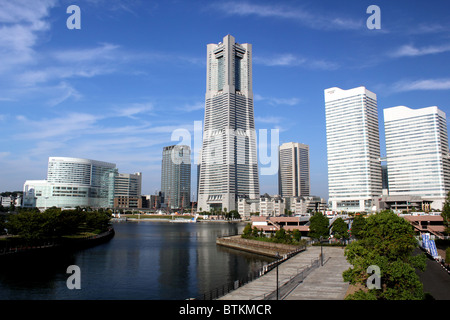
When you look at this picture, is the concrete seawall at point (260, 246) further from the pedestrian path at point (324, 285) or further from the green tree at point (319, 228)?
the pedestrian path at point (324, 285)

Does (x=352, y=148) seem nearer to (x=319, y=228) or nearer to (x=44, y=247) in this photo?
(x=319, y=228)

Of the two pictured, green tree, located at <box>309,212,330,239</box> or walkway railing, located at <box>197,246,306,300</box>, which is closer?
walkway railing, located at <box>197,246,306,300</box>

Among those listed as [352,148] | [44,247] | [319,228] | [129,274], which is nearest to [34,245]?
[44,247]

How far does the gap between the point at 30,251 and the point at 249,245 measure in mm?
44868

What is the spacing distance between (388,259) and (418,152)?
155 meters

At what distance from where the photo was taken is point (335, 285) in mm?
33031

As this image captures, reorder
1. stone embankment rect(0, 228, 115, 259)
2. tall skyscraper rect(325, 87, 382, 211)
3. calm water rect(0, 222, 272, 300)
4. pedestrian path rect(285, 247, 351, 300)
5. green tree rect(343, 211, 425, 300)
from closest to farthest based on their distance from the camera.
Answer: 1. green tree rect(343, 211, 425, 300)
2. pedestrian path rect(285, 247, 351, 300)
3. calm water rect(0, 222, 272, 300)
4. stone embankment rect(0, 228, 115, 259)
5. tall skyscraper rect(325, 87, 382, 211)

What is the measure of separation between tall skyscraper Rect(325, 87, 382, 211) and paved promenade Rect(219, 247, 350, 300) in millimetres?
127611

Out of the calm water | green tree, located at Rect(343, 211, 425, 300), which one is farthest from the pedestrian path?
the calm water

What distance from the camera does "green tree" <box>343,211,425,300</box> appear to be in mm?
20812

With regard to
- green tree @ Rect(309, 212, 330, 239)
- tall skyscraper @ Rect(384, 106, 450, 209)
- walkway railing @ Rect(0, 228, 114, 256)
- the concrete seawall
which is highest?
tall skyscraper @ Rect(384, 106, 450, 209)

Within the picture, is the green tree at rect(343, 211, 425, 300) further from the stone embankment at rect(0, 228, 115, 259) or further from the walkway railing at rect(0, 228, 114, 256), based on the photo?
the walkway railing at rect(0, 228, 114, 256)
